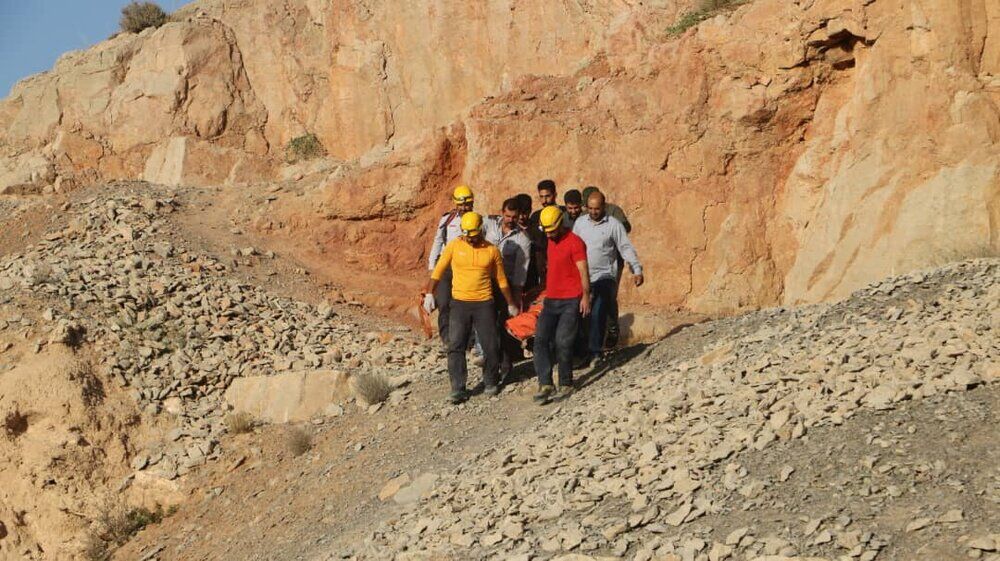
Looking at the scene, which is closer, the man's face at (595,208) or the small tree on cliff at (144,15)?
the man's face at (595,208)

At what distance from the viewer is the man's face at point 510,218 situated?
9.38 meters

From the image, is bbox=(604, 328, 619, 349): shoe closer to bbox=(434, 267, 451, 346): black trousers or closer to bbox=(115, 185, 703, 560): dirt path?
bbox=(115, 185, 703, 560): dirt path

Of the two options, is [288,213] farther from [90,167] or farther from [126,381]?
[90,167]

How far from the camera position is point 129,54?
22844 mm

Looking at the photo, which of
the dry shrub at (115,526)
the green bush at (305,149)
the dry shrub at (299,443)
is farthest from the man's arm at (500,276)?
the green bush at (305,149)

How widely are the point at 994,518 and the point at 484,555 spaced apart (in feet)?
9.28

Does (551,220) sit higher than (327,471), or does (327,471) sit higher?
(551,220)

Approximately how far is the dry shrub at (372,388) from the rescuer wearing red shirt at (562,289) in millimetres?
2543

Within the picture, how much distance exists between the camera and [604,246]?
30.1ft

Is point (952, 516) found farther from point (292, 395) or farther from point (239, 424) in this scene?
point (239, 424)

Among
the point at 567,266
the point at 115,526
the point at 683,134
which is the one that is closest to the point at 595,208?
the point at 567,266

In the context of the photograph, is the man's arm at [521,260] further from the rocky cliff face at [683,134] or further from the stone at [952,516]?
the stone at [952,516]

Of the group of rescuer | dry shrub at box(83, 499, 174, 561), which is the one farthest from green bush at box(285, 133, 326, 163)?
the group of rescuer

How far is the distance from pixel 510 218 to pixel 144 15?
17341 millimetres
